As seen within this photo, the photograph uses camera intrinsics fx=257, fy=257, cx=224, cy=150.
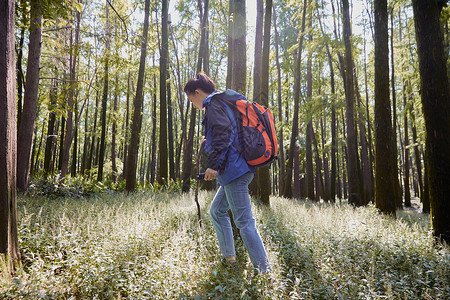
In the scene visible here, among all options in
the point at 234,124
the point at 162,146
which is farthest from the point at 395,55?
the point at 234,124

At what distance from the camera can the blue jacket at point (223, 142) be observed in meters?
2.80

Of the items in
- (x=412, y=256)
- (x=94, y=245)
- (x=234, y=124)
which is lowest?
(x=412, y=256)

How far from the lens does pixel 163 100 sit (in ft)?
40.9

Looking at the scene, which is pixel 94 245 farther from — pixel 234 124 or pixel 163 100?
pixel 163 100

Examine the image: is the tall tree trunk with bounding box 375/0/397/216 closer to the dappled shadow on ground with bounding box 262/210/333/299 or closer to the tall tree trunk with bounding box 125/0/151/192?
the dappled shadow on ground with bounding box 262/210/333/299

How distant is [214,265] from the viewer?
336 cm

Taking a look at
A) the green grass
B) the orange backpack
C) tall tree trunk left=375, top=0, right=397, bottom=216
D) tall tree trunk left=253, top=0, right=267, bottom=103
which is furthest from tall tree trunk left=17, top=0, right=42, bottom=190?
tall tree trunk left=375, top=0, right=397, bottom=216

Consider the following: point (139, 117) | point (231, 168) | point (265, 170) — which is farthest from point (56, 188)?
point (231, 168)

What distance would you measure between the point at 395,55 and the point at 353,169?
28.3 feet

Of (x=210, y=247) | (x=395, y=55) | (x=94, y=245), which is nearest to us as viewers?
(x=94, y=245)

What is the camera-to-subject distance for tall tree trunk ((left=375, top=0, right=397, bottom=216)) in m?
6.82

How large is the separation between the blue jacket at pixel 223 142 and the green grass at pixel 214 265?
1132mm

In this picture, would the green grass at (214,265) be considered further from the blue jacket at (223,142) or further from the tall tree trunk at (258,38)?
the tall tree trunk at (258,38)

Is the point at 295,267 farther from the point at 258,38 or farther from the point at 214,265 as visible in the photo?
the point at 258,38
